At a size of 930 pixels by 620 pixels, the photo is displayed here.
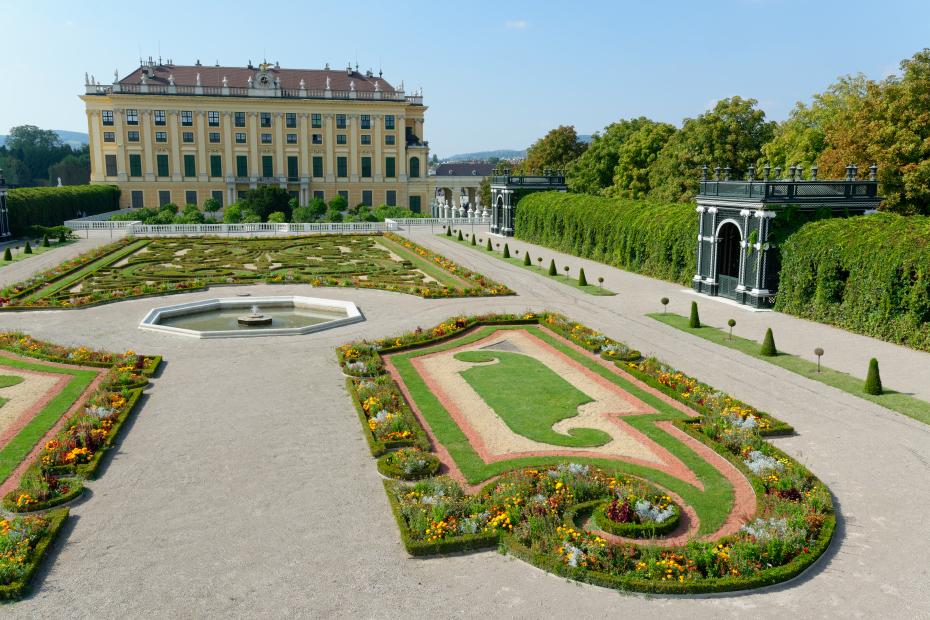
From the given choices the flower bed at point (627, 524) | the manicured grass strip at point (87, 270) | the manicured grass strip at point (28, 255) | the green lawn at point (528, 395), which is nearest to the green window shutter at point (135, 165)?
the manicured grass strip at point (28, 255)

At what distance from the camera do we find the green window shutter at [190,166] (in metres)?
106

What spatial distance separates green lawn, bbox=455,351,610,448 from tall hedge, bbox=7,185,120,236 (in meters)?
56.0

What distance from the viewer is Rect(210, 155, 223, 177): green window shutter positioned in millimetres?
107125

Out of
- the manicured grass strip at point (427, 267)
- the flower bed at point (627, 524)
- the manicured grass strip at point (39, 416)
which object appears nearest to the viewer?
the flower bed at point (627, 524)

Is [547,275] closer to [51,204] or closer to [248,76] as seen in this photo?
[51,204]

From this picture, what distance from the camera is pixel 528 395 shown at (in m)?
23.6

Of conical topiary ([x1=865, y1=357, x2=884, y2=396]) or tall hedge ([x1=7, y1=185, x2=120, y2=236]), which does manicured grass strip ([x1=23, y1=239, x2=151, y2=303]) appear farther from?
conical topiary ([x1=865, y1=357, x2=884, y2=396])

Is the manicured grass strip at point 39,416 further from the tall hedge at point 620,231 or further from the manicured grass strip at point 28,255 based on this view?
the tall hedge at point 620,231

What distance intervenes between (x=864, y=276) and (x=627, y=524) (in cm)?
2142

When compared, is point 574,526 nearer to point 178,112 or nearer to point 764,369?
point 764,369

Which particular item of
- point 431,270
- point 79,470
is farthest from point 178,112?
Answer: point 79,470

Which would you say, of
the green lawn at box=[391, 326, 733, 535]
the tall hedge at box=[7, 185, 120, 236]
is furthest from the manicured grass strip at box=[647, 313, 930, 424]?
the tall hedge at box=[7, 185, 120, 236]

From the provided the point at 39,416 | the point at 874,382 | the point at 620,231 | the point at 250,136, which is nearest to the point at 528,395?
the point at 874,382

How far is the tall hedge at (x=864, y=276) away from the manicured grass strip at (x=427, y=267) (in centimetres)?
1726
